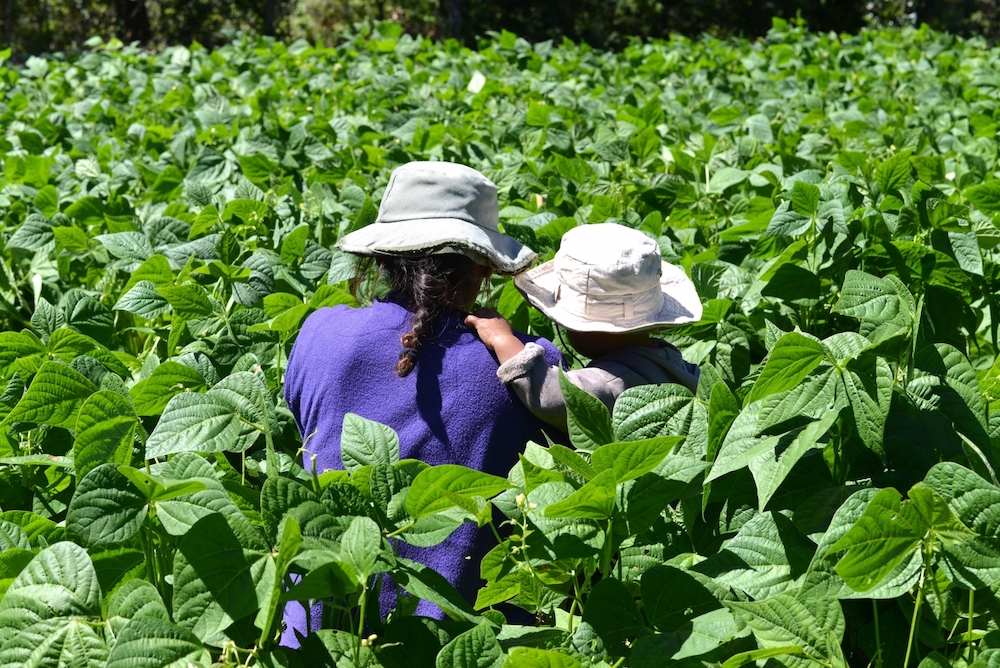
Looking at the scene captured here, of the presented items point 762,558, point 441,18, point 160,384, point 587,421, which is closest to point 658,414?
point 587,421

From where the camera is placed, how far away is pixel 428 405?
1.96 metres

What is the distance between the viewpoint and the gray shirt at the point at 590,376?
1.92m

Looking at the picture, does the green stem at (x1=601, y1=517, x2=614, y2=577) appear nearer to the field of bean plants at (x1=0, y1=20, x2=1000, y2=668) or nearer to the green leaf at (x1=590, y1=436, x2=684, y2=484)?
the field of bean plants at (x1=0, y1=20, x2=1000, y2=668)

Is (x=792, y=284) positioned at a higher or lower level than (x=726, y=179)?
higher

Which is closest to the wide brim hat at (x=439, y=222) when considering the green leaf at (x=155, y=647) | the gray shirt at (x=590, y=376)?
the gray shirt at (x=590, y=376)

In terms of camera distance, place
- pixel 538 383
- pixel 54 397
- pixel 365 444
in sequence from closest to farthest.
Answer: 1. pixel 365 444
2. pixel 54 397
3. pixel 538 383

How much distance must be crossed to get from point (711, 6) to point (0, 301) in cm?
1556

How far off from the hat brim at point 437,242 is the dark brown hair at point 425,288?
0.09 ft

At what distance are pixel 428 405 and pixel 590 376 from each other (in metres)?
0.32

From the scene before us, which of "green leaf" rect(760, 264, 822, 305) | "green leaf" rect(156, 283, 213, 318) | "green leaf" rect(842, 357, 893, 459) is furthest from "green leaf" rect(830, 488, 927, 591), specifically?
"green leaf" rect(156, 283, 213, 318)

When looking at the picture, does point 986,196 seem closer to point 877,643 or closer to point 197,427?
point 877,643

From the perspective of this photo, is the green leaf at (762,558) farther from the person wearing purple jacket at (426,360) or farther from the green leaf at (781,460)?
the person wearing purple jacket at (426,360)

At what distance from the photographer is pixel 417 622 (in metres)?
1.42

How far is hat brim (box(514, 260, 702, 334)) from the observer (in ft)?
6.76
